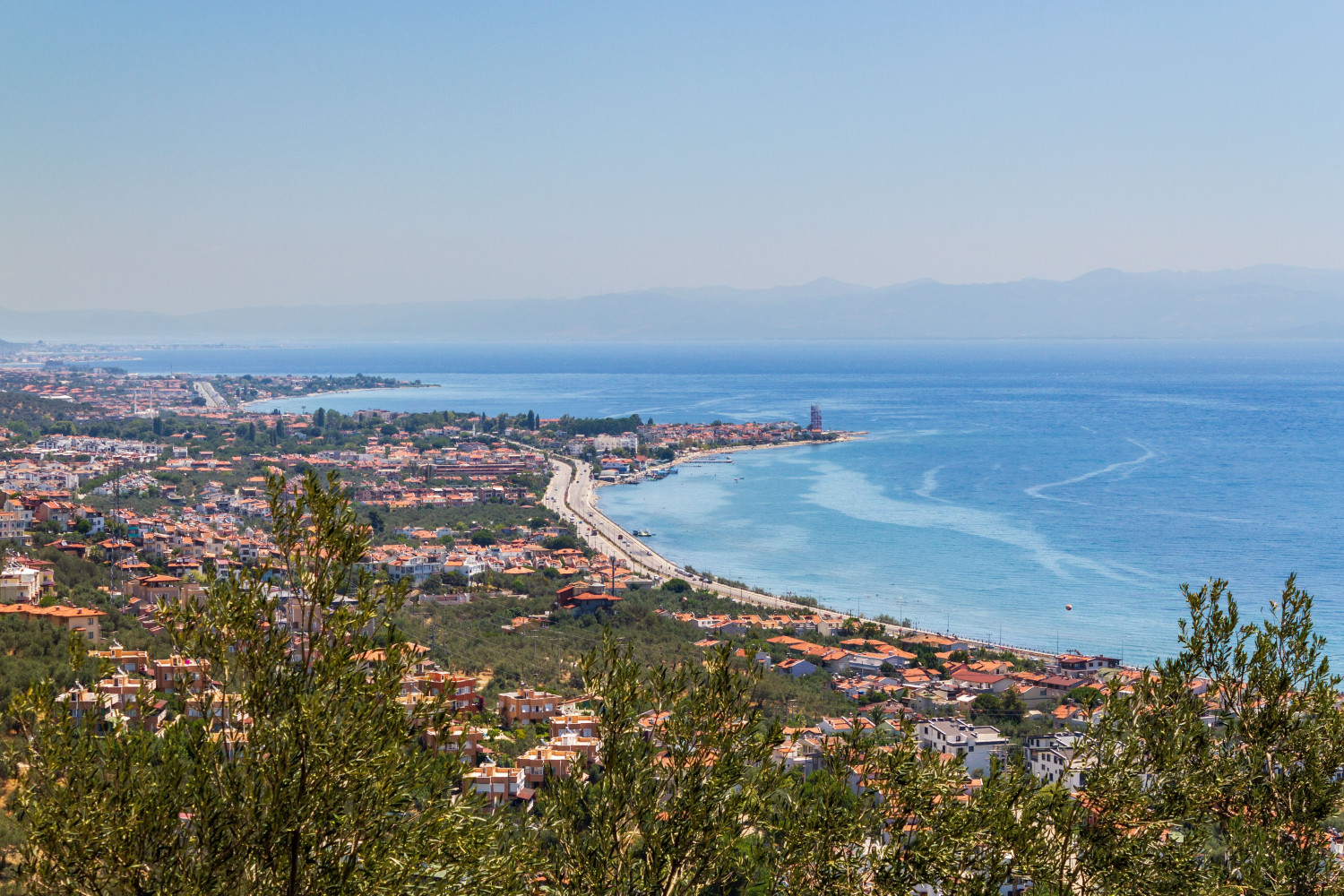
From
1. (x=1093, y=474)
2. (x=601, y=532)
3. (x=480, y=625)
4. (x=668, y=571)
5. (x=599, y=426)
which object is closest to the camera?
(x=480, y=625)

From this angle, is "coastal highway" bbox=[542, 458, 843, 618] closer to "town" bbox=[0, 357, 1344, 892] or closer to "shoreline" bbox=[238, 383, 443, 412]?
"town" bbox=[0, 357, 1344, 892]

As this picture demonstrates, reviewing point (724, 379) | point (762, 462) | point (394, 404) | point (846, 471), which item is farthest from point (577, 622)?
point (724, 379)

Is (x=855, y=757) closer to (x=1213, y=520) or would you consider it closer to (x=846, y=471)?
(x=1213, y=520)

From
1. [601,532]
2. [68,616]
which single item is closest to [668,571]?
[601,532]

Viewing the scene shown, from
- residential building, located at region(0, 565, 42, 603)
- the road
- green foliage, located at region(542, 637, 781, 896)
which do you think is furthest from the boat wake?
the road

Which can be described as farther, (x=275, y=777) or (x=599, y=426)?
(x=599, y=426)

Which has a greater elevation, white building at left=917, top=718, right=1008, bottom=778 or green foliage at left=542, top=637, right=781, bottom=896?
green foliage at left=542, top=637, right=781, bottom=896

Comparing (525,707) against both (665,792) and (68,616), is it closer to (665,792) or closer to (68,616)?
(68,616)

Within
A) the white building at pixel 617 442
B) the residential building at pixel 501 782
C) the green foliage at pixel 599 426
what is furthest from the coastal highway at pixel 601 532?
the residential building at pixel 501 782
